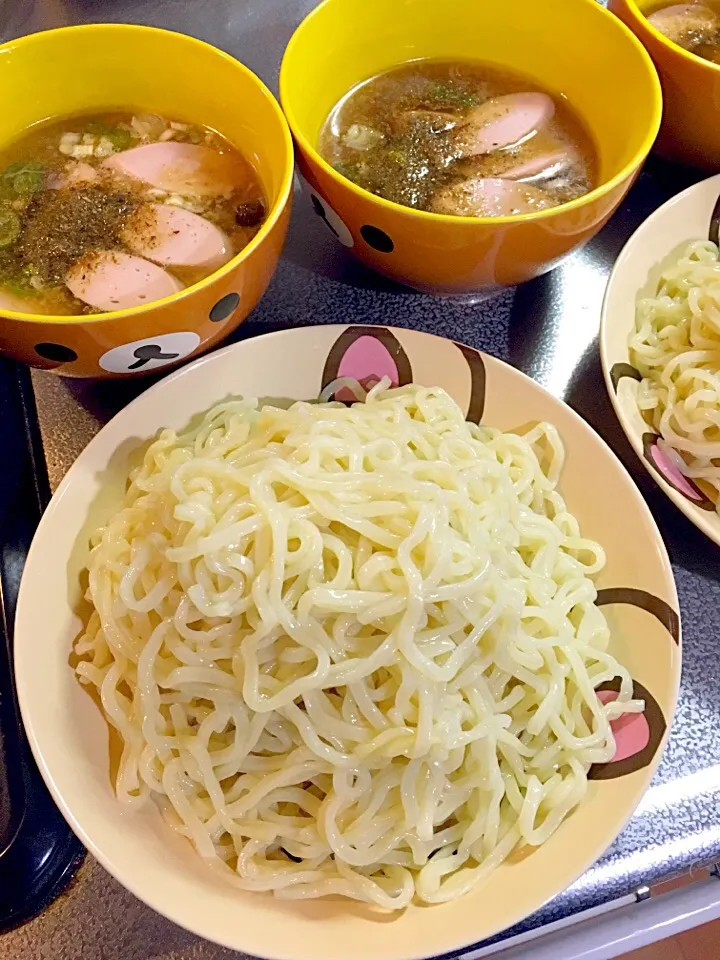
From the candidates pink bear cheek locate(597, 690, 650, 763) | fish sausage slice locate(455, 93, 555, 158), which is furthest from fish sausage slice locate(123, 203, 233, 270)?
pink bear cheek locate(597, 690, 650, 763)

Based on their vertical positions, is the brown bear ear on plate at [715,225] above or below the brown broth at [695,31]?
below

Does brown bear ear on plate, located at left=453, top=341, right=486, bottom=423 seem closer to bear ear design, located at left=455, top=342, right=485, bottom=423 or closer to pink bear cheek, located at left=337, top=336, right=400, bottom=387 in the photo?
bear ear design, located at left=455, top=342, right=485, bottom=423

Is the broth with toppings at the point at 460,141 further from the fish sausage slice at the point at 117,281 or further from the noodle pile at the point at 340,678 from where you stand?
the noodle pile at the point at 340,678

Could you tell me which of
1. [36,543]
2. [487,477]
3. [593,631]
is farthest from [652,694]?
[36,543]

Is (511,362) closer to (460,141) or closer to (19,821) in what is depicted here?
(460,141)

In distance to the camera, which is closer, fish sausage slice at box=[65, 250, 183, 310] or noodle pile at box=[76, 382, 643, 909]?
noodle pile at box=[76, 382, 643, 909]

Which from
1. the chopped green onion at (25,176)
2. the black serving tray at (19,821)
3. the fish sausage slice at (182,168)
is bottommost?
the black serving tray at (19,821)

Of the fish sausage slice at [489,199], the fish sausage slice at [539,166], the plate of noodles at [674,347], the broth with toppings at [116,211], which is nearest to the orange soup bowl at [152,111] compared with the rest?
the broth with toppings at [116,211]
